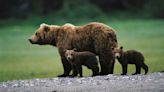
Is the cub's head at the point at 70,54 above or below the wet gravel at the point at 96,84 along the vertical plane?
above

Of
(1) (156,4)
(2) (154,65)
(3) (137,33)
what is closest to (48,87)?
(2) (154,65)

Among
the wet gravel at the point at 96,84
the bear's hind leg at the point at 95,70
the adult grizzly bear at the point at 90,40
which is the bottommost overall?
the wet gravel at the point at 96,84

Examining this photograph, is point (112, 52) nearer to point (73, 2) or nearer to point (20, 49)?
point (20, 49)

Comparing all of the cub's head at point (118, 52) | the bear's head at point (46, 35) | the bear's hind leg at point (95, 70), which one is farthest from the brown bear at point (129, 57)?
the bear's head at point (46, 35)

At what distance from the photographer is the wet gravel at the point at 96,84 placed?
9.65m

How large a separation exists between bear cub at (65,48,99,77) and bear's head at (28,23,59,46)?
773 mm

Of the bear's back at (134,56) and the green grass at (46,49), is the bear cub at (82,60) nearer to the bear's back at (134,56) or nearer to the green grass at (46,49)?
the bear's back at (134,56)

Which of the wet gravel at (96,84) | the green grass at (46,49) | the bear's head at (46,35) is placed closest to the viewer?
the wet gravel at (96,84)

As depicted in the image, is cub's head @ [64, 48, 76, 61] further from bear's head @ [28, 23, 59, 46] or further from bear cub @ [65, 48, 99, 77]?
bear's head @ [28, 23, 59, 46]

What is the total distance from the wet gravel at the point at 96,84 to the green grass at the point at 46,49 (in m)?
1.89

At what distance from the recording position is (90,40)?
37.6 feet

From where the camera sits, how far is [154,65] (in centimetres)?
1304

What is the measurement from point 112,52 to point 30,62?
3751 millimetres

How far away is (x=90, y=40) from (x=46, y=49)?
5.88 meters
